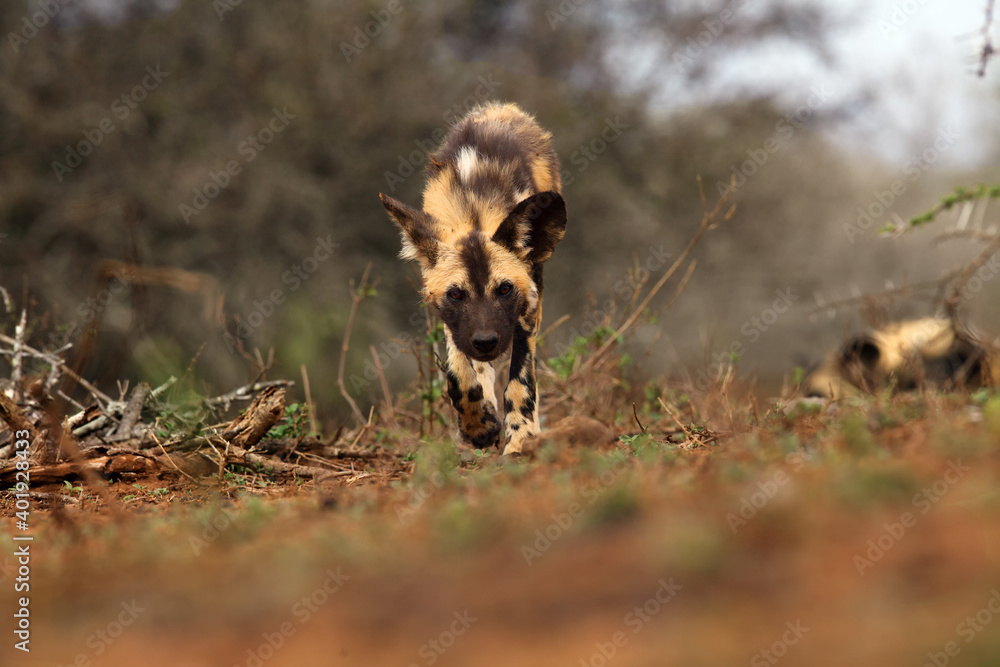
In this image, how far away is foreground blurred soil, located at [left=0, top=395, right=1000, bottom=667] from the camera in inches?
69.7

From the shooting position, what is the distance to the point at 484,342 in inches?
200

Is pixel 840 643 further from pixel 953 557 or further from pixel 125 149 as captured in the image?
pixel 125 149

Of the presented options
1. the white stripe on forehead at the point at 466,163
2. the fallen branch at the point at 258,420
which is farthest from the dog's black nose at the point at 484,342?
the white stripe on forehead at the point at 466,163

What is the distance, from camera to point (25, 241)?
1328 centimetres

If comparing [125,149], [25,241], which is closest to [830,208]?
[125,149]

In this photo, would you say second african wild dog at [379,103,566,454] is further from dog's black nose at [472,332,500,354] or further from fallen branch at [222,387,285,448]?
fallen branch at [222,387,285,448]

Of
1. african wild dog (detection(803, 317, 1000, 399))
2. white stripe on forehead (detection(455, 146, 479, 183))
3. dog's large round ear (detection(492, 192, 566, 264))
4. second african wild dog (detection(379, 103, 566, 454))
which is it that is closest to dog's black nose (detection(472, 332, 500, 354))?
second african wild dog (detection(379, 103, 566, 454))

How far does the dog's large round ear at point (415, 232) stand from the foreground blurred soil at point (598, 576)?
2.80 meters

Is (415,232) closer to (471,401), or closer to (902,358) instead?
(471,401)

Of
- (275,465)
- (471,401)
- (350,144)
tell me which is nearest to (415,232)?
(471,401)

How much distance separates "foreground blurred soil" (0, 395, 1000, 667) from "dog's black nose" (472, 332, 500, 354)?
208cm

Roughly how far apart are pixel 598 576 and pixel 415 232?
3.79m

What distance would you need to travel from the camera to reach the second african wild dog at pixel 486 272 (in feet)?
17.5

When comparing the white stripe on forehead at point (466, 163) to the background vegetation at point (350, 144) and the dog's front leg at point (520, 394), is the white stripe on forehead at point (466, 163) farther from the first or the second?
the background vegetation at point (350, 144)
